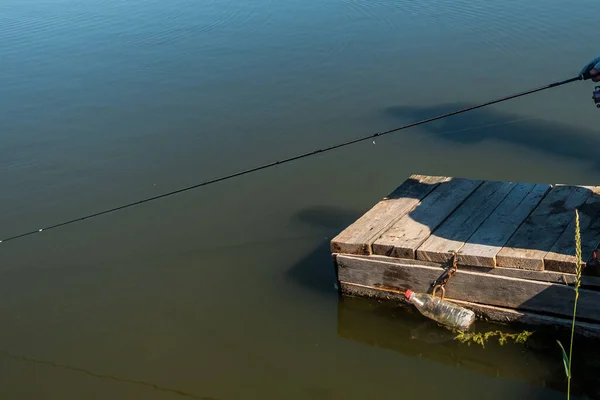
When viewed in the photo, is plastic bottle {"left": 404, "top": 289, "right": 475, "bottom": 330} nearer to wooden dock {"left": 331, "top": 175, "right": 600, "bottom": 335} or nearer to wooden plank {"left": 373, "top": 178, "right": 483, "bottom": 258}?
wooden dock {"left": 331, "top": 175, "right": 600, "bottom": 335}

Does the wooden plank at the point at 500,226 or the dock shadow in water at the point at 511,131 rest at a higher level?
the wooden plank at the point at 500,226

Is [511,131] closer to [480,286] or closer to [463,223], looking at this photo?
[463,223]

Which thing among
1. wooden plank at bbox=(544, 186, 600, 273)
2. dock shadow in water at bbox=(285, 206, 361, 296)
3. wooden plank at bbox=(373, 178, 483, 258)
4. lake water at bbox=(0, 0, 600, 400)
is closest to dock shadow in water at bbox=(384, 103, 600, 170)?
lake water at bbox=(0, 0, 600, 400)

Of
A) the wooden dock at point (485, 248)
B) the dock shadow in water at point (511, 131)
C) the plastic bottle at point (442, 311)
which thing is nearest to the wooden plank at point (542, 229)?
the wooden dock at point (485, 248)

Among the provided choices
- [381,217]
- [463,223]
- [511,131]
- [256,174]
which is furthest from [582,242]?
[256,174]

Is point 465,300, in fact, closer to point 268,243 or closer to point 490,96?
point 268,243

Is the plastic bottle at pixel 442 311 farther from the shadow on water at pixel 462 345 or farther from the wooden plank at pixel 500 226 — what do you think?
the wooden plank at pixel 500 226
